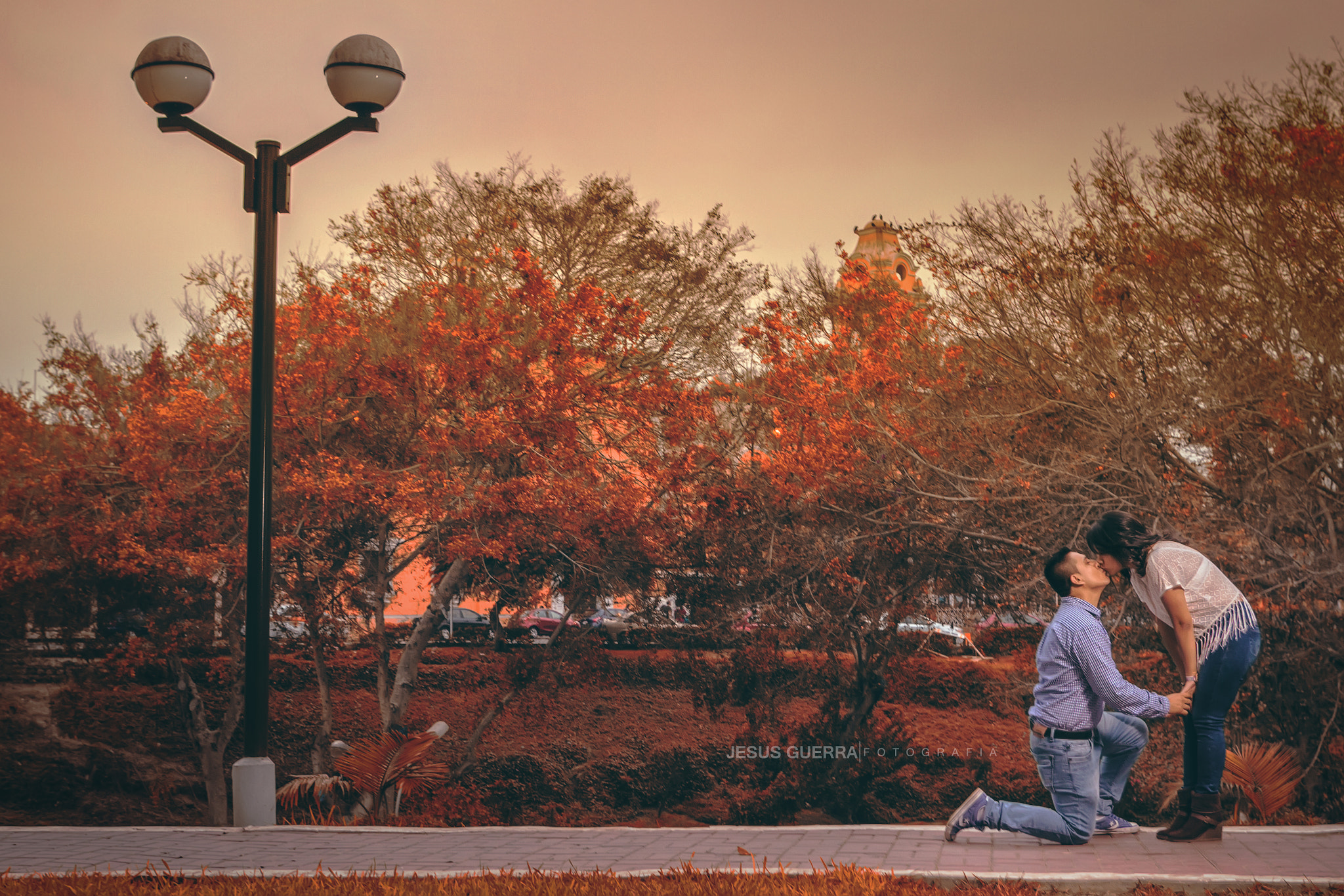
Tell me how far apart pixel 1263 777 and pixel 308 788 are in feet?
27.9

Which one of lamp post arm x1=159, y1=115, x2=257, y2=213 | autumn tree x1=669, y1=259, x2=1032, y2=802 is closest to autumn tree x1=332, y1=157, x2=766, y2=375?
autumn tree x1=669, y1=259, x2=1032, y2=802

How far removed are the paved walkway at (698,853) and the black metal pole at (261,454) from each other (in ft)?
3.15

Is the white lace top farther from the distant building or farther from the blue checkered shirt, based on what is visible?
the distant building

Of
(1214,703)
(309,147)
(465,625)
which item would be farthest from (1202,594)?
(465,625)

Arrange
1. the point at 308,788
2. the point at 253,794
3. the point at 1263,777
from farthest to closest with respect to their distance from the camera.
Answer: the point at 308,788 < the point at 1263,777 < the point at 253,794

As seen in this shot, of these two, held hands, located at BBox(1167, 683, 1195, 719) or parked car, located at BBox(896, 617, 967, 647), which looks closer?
held hands, located at BBox(1167, 683, 1195, 719)

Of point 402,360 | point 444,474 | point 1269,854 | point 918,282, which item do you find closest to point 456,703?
Answer: point 444,474

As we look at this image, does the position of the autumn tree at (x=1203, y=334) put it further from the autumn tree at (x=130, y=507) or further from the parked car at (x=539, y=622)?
the autumn tree at (x=130, y=507)

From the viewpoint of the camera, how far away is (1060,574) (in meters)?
5.66

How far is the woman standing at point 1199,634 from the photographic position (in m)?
5.50

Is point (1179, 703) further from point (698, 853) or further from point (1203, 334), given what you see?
point (1203, 334)

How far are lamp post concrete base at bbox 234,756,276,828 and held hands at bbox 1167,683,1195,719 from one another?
18.2 feet

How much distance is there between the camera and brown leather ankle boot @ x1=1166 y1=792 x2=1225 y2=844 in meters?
5.56

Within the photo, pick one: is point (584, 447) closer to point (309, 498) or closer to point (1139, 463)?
point (309, 498)
